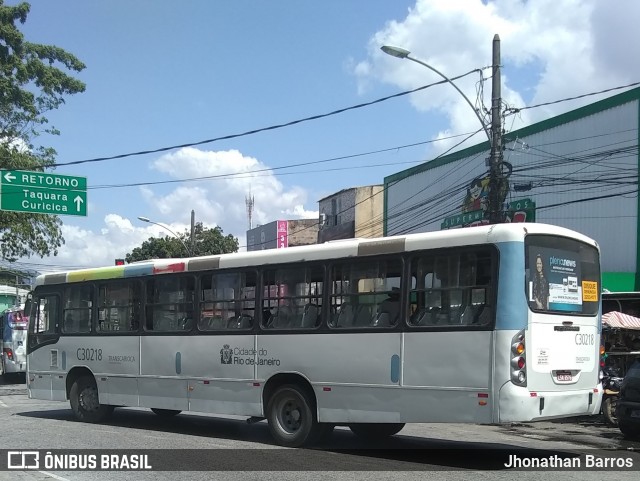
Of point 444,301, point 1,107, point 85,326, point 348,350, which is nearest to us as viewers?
point 444,301

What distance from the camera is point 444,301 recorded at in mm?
8977

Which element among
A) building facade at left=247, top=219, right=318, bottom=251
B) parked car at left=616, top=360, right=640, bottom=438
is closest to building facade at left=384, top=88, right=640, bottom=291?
parked car at left=616, top=360, right=640, bottom=438

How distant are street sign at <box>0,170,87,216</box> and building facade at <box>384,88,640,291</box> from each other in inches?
484

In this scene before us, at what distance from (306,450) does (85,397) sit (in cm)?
554

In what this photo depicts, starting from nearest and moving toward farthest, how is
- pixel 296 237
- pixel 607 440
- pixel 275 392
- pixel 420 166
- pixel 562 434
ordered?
pixel 275 392 → pixel 607 440 → pixel 562 434 → pixel 420 166 → pixel 296 237

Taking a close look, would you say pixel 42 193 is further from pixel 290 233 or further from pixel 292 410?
pixel 290 233

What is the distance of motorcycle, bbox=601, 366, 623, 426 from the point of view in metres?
13.8

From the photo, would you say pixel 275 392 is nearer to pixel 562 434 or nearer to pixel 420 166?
pixel 562 434

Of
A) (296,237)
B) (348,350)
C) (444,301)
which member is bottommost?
(348,350)

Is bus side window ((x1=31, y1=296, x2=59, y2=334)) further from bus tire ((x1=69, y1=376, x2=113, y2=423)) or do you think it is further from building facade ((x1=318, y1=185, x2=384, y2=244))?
building facade ((x1=318, y1=185, x2=384, y2=244))

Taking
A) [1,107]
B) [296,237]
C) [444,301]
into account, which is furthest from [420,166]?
[444,301]

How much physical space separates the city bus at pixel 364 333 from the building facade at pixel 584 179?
29.4 feet

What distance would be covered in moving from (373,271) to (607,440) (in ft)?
17.0

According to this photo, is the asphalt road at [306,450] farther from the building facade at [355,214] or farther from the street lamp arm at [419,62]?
the building facade at [355,214]
